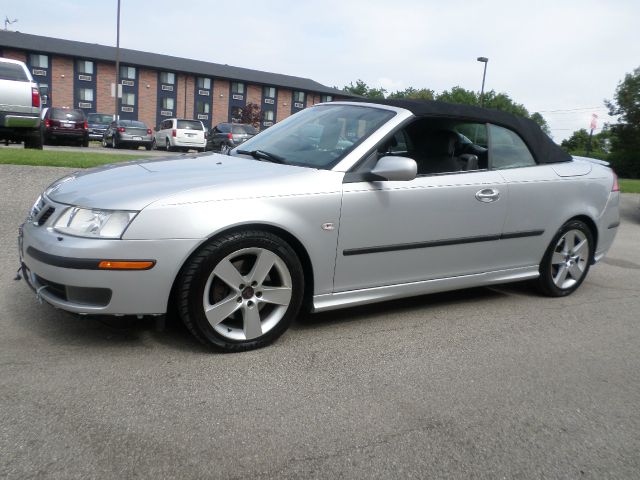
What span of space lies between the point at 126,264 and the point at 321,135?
5.86ft

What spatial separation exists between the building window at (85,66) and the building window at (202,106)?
1083 cm

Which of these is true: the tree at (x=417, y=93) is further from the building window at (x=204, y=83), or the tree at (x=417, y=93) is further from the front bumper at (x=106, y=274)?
the front bumper at (x=106, y=274)

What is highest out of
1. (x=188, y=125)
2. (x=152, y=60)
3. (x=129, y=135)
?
(x=152, y=60)

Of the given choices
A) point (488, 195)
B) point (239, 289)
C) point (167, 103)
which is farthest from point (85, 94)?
point (239, 289)

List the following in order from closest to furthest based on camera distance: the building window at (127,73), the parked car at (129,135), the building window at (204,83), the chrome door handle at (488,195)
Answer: the chrome door handle at (488,195) < the parked car at (129,135) < the building window at (127,73) < the building window at (204,83)

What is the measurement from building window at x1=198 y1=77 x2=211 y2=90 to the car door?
204 ft

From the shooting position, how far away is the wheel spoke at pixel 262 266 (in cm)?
350

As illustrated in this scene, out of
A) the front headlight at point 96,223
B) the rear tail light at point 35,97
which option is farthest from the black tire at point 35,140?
the front headlight at point 96,223

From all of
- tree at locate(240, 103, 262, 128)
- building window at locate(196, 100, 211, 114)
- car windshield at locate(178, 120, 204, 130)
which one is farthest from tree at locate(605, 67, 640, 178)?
building window at locate(196, 100, 211, 114)

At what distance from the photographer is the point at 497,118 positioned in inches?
191

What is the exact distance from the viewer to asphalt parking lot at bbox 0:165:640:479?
2447mm

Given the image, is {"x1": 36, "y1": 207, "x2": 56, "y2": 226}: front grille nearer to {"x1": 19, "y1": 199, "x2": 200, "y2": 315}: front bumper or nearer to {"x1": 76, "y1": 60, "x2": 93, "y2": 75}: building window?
{"x1": 19, "y1": 199, "x2": 200, "y2": 315}: front bumper

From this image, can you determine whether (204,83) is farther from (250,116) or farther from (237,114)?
(250,116)

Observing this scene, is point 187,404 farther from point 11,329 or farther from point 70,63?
point 70,63
